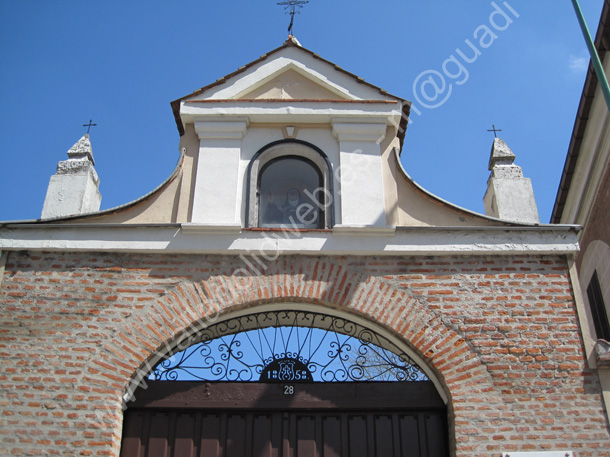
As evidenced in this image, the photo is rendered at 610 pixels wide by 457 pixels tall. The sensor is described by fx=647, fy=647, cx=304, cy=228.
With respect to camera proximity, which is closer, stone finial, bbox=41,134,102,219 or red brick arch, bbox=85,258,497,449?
red brick arch, bbox=85,258,497,449

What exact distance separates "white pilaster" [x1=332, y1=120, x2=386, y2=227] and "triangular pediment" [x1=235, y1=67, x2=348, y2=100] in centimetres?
65

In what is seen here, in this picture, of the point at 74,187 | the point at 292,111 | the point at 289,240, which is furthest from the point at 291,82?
the point at 74,187

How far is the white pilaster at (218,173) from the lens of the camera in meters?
7.70

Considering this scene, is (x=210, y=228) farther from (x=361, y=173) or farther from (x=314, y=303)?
(x=361, y=173)

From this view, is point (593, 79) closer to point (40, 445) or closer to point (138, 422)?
point (138, 422)

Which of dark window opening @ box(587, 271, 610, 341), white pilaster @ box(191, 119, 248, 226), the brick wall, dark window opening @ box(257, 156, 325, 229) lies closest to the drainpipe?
the brick wall

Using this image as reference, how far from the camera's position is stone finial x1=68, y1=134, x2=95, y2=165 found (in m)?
8.92

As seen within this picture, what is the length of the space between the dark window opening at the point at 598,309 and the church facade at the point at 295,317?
14.2ft

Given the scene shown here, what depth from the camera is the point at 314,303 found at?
7238mm

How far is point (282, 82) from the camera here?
8.93 m

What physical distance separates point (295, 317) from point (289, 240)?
89 centimetres

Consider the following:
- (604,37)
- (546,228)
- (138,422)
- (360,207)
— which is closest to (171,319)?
(138,422)

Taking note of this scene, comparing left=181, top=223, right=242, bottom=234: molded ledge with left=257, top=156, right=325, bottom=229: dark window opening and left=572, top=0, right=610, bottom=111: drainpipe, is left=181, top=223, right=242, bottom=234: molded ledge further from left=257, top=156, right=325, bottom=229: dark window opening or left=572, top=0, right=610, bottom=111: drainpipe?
left=572, top=0, right=610, bottom=111: drainpipe

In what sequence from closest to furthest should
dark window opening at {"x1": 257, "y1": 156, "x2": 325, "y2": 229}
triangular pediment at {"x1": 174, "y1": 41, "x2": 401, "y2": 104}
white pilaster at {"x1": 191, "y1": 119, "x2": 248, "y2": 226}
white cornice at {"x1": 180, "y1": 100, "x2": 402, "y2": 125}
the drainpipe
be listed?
the drainpipe
white pilaster at {"x1": 191, "y1": 119, "x2": 248, "y2": 226}
dark window opening at {"x1": 257, "y1": 156, "x2": 325, "y2": 229}
white cornice at {"x1": 180, "y1": 100, "x2": 402, "y2": 125}
triangular pediment at {"x1": 174, "y1": 41, "x2": 401, "y2": 104}
